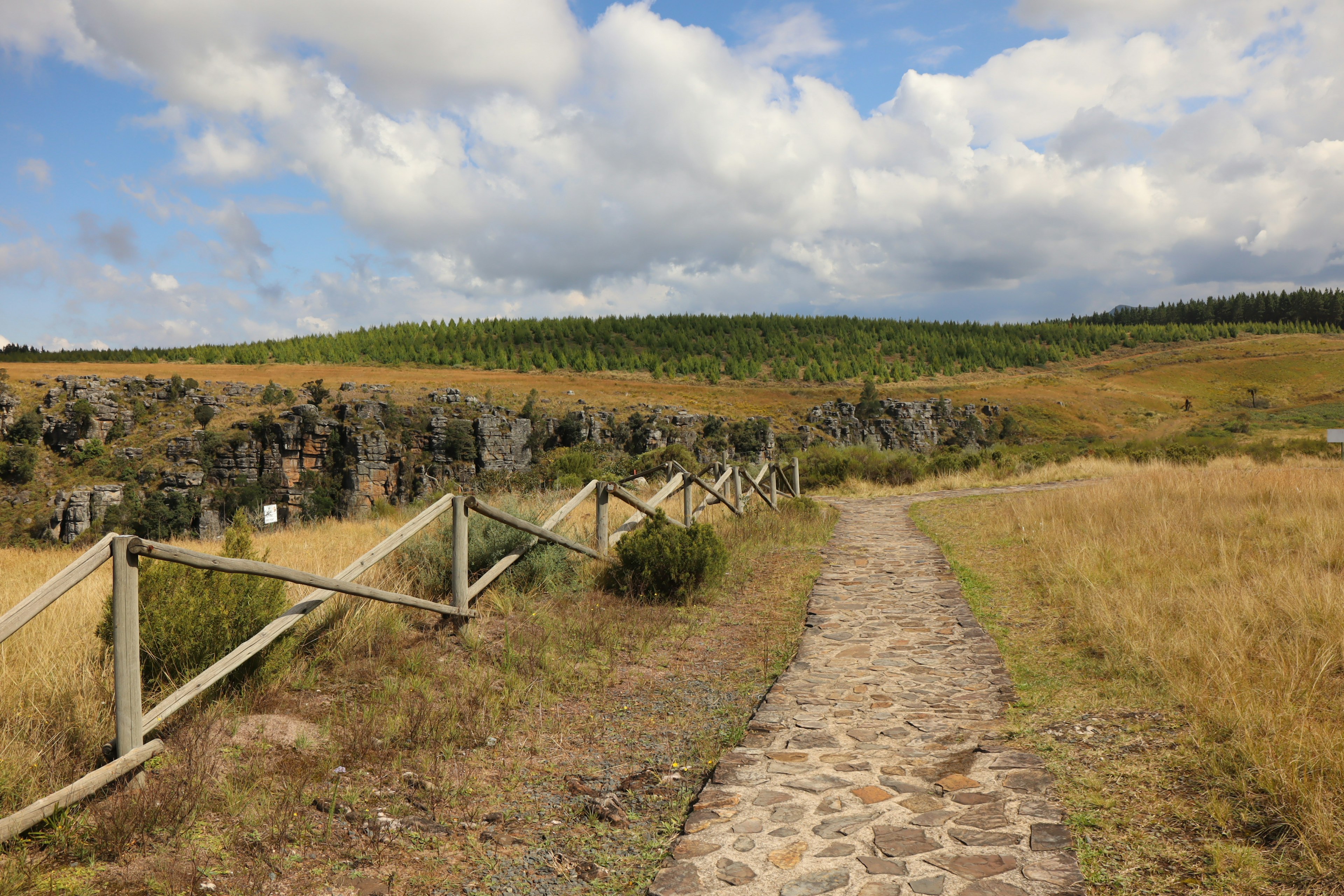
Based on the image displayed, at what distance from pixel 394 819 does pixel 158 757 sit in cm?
134

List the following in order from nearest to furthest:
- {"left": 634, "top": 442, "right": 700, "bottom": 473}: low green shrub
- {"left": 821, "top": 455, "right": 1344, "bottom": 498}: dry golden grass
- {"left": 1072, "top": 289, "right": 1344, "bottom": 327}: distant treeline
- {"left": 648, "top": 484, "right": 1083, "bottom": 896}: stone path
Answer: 1. {"left": 648, "top": 484, "right": 1083, "bottom": 896}: stone path
2. {"left": 821, "top": 455, "right": 1344, "bottom": 498}: dry golden grass
3. {"left": 634, "top": 442, "right": 700, "bottom": 473}: low green shrub
4. {"left": 1072, "top": 289, "right": 1344, "bottom": 327}: distant treeline

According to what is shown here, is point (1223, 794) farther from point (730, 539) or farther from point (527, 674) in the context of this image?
point (730, 539)

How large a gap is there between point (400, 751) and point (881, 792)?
111 inches

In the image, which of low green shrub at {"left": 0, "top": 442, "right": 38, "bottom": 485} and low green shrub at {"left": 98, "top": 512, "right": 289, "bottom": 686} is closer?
low green shrub at {"left": 98, "top": 512, "right": 289, "bottom": 686}

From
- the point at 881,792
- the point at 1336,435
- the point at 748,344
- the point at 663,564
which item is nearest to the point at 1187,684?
the point at 881,792

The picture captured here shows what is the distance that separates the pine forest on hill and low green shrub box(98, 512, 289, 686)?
80301 millimetres

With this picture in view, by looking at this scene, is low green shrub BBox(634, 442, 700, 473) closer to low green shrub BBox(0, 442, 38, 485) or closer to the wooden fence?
the wooden fence

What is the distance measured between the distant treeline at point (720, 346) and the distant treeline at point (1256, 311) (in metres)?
1.22

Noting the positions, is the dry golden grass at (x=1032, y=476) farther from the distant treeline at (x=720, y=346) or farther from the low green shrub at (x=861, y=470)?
the distant treeline at (x=720, y=346)

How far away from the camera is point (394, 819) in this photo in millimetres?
3701

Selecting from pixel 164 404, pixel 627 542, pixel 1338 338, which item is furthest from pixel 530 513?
pixel 1338 338

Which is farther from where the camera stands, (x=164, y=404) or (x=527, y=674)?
(x=164, y=404)

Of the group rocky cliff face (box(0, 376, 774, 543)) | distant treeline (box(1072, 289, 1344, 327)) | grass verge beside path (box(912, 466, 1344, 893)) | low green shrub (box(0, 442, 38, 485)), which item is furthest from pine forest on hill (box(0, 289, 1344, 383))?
grass verge beside path (box(912, 466, 1344, 893))

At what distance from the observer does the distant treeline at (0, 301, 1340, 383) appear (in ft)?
301
